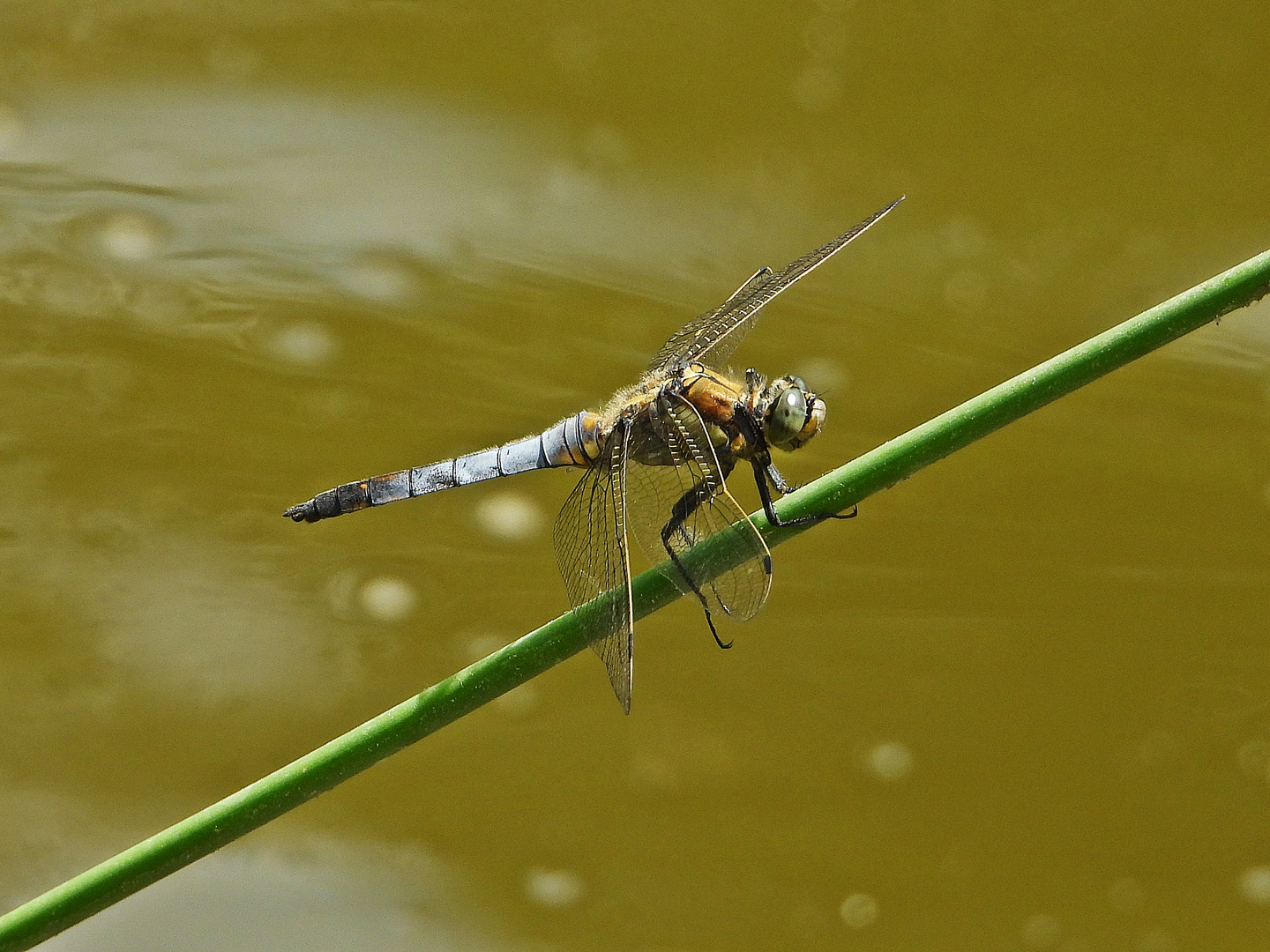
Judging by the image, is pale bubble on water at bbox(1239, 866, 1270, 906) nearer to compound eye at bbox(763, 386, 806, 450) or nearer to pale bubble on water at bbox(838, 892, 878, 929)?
pale bubble on water at bbox(838, 892, 878, 929)

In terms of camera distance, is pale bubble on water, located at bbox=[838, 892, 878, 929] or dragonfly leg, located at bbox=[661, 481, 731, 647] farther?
pale bubble on water, located at bbox=[838, 892, 878, 929]

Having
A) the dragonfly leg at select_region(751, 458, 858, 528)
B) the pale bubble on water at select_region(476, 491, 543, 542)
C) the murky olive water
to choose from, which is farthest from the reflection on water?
the dragonfly leg at select_region(751, 458, 858, 528)

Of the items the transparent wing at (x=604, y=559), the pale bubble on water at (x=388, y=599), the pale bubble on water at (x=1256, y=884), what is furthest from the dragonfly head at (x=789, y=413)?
the pale bubble on water at (x=1256, y=884)

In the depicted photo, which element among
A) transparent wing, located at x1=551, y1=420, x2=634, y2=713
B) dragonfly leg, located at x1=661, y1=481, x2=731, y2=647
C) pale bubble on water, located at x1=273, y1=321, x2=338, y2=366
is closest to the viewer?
transparent wing, located at x1=551, y1=420, x2=634, y2=713

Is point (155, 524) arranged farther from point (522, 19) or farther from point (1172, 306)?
point (1172, 306)

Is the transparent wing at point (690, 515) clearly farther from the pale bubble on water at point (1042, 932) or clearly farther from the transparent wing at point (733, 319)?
the pale bubble on water at point (1042, 932)

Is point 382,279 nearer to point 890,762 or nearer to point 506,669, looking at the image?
point 506,669

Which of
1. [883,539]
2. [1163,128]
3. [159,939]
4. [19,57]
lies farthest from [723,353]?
[19,57]

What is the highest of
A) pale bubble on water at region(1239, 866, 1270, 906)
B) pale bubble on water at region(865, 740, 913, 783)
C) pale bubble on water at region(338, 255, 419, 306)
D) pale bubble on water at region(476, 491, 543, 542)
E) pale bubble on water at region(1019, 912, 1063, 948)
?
pale bubble on water at region(338, 255, 419, 306)
